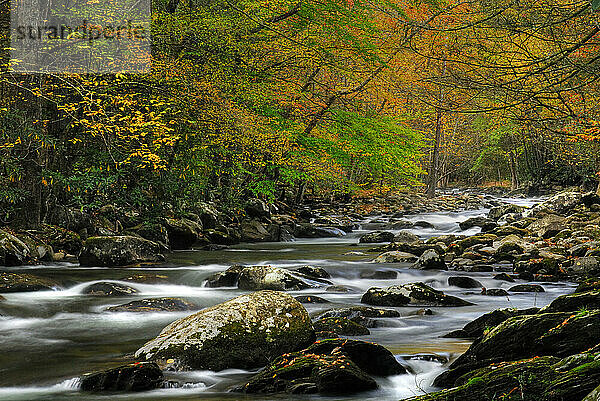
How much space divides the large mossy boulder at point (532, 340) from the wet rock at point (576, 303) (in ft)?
1.76

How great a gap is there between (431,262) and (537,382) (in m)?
8.51

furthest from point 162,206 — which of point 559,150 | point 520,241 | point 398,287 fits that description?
point 559,150

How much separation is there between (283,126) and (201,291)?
27.5 ft

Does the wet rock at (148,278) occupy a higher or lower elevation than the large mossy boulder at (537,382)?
lower

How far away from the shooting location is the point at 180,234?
15172mm

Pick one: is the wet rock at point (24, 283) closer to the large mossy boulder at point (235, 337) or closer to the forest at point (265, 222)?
the forest at point (265, 222)

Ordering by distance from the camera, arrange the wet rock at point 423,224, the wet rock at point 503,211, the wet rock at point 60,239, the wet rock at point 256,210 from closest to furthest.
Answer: the wet rock at point 60,239
the wet rock at point 256,210
the wet rock at point 423,224
the wet rock at point 503,211

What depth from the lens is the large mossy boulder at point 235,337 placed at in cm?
517

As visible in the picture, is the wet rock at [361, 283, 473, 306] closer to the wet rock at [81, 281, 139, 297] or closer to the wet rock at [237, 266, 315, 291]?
the wet rock at [237, 266, 315, 291]

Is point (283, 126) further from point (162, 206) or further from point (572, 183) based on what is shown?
point (572, 183)

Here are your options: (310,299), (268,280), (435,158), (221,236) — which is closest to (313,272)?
(268,280)

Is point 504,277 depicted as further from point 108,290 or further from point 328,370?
point 108,290

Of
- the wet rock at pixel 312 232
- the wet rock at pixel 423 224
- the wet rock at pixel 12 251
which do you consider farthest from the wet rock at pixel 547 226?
the wet rock at pixel 12 251

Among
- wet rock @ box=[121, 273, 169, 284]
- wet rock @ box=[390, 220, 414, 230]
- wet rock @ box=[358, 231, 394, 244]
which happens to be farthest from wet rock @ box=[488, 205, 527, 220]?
wet rock @ box=[121, 273, 169, 284]
